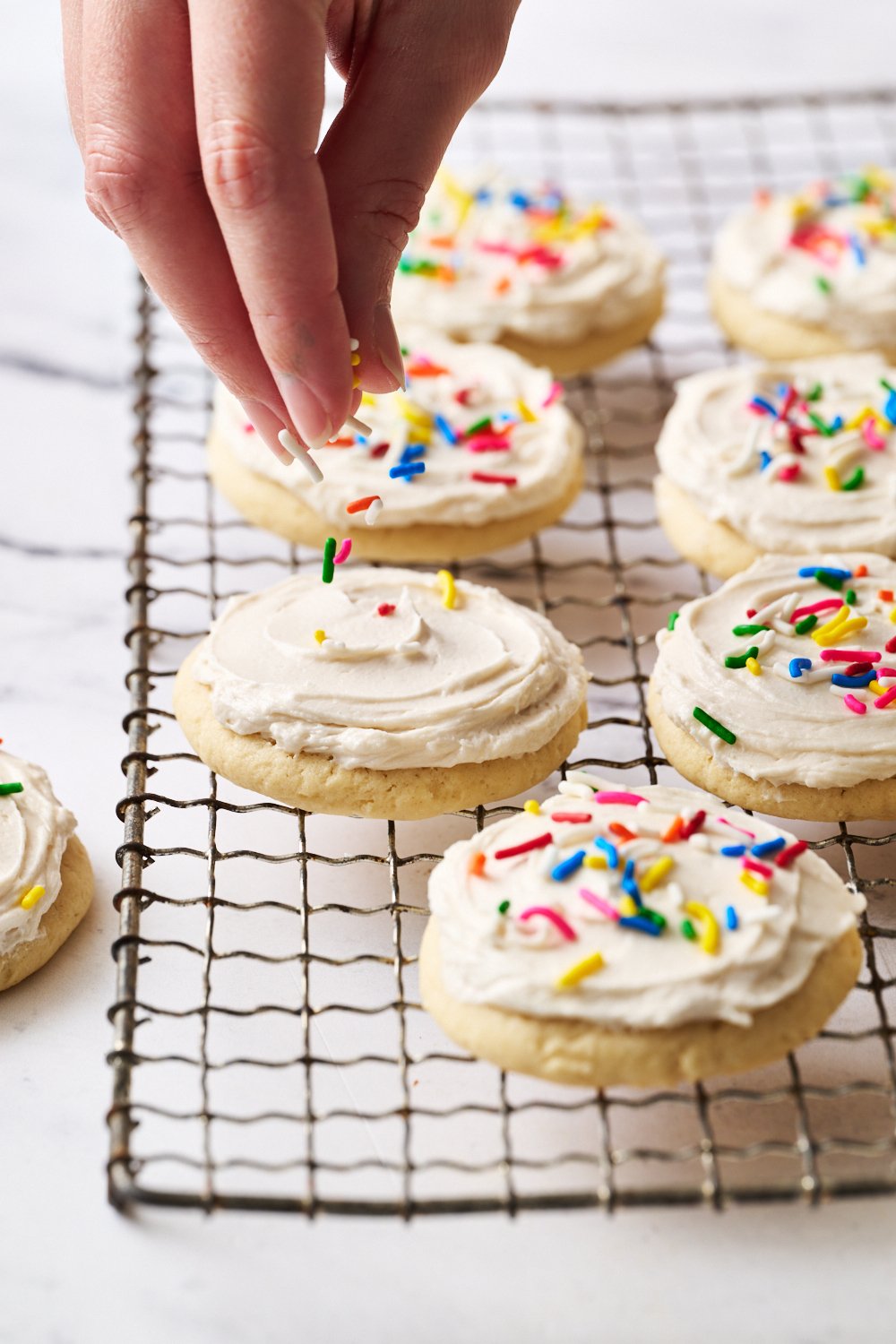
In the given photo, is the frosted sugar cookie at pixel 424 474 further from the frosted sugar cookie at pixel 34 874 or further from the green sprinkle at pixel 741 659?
the frosted sugar cookie at pixel 34 874

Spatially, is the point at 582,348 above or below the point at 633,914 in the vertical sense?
below

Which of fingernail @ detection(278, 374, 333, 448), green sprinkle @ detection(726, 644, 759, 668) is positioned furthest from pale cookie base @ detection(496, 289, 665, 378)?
fingernail @ detection(278, 374, 333, 448)

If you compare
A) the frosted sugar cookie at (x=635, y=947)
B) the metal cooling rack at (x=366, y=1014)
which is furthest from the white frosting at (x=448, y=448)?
the frosted sugar cookie at (x=635, y=947)

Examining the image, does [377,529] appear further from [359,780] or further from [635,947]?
[635,947]

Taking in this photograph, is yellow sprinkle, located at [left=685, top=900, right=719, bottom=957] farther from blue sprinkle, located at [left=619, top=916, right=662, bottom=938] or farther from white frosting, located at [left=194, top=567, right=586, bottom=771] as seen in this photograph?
white frosting, located at [left=194, top=567, right=586, bottom=771]

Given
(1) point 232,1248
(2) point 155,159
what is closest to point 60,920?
(1) point 232,1248

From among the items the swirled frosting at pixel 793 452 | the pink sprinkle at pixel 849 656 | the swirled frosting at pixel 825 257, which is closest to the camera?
the pink sprinkle at pixel 849 656
